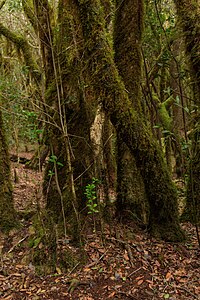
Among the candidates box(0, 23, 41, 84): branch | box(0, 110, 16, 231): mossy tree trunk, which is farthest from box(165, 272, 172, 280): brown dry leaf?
box(0, 23, 41, 84): branch

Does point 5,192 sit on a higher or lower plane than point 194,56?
lower

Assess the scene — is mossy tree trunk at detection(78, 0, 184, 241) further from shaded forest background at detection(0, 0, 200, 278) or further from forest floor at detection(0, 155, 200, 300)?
forest floor at detection(0, 155, 200, 300)

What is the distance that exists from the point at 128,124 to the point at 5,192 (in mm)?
2285

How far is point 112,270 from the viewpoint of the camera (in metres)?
4.17

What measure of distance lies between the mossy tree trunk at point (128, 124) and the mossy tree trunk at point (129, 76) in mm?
424

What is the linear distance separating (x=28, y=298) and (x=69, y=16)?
431cm

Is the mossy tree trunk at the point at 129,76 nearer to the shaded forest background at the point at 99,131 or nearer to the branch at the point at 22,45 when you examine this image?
the shaded forest background at the point at 99,131

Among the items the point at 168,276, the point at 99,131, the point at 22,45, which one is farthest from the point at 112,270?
the point at 22,45

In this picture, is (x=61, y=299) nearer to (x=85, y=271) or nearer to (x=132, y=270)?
(x=85, y=271)

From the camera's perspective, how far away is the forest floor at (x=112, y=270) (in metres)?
3.80

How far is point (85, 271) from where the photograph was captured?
13.5 ft

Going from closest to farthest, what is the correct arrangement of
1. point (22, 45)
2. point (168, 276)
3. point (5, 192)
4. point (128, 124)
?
point (168, 276) < point (128, 124) < point (5, 192) < point (22, 45)

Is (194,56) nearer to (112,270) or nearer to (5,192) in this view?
Answer: (112,270)

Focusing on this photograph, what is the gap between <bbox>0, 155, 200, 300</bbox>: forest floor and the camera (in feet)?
12.5
